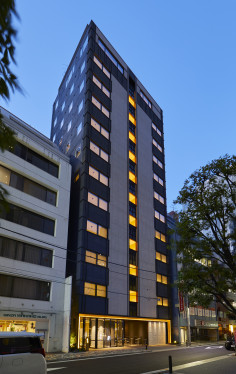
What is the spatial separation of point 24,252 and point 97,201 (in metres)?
11.3

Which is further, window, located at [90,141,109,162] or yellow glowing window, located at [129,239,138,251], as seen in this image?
yellow glowing window, located at [129,239,138,251]

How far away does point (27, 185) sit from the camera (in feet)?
103

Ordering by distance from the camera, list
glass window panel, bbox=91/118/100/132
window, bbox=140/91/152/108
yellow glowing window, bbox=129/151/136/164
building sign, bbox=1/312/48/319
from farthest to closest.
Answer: window, bbox=140/91/152/108 < yellow glowing window, bbox=129/151/136/164 < glass window panel, bbox=91/118/100/132 < building sign, bbox=1/312/48/319

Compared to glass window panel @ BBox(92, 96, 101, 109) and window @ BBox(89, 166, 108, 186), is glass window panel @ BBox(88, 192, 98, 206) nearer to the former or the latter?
window @ BBox(89, 166, 108, 186)

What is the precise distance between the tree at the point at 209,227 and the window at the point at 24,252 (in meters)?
16.3

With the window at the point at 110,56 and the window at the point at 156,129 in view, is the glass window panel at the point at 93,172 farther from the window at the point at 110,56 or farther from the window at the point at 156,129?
the window at the point at 156,129

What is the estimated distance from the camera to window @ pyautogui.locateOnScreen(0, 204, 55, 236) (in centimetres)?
2898

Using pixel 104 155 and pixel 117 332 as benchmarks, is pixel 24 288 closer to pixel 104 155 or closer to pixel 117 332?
pixel 117 332

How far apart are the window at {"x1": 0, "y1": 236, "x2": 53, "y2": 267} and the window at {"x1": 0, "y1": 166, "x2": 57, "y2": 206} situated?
16.7 ft

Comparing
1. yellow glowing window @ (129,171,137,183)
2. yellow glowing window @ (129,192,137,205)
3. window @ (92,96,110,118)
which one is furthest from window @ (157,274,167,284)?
window @ (92,96,110,118)

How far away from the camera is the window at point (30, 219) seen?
2898 centimetres

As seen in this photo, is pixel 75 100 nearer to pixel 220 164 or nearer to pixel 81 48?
pixel 81 48

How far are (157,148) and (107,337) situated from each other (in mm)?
32168

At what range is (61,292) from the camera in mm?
30797
